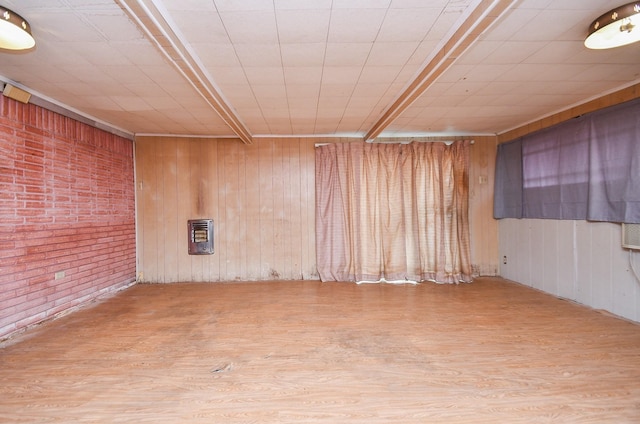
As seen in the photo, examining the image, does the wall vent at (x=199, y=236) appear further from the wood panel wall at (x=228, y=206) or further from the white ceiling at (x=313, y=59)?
the white ceiling at (x=313, y=59)

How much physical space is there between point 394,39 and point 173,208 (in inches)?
162

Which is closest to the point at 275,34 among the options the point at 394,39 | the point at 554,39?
the point at 394,39

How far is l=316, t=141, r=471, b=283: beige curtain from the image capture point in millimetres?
4707

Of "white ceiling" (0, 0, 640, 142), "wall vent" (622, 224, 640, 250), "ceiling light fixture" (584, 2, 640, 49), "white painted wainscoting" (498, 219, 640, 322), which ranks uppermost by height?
"white ceiling" (0, 0, 640, 142)

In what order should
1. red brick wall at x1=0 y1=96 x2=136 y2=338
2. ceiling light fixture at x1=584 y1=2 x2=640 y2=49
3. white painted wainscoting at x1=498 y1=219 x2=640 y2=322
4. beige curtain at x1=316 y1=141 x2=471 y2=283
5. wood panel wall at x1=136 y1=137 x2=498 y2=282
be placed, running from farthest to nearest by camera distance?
wood panel wall at x1=136 y1=137 x2=498 y2=282, beige curtain at x1=316 y1=141 x2=471 y2=283, white painted wainscoting at x1=498 y1=219 x2=640 y2=322, red brick wall at x1=0 y1=96 x2=136 y2=338, ceiling light fixture at x1=584 y1=2 x2=640 y2=49

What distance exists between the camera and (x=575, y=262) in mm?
3637

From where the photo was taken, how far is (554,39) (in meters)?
2.20

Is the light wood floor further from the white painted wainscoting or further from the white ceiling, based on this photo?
the white ceiling

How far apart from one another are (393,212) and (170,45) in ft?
12.1

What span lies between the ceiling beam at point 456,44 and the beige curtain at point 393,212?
1.54 m

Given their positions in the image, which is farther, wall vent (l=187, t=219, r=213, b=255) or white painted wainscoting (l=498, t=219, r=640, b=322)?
wall vent (l=187, t=219, r=213, b=255)

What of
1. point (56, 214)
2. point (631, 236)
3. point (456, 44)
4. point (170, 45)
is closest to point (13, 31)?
point (170, 45)

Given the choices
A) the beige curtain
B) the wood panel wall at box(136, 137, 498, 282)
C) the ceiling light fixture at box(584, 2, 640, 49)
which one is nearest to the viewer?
the ceiling light fixture at box(584, 2, 640, 49)

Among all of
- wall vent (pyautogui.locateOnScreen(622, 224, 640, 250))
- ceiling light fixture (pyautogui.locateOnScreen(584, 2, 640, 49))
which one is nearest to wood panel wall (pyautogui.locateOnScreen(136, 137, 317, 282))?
ceiling light fixture (pyautogui.locateOnScreen(584, 2, 640, 49))
